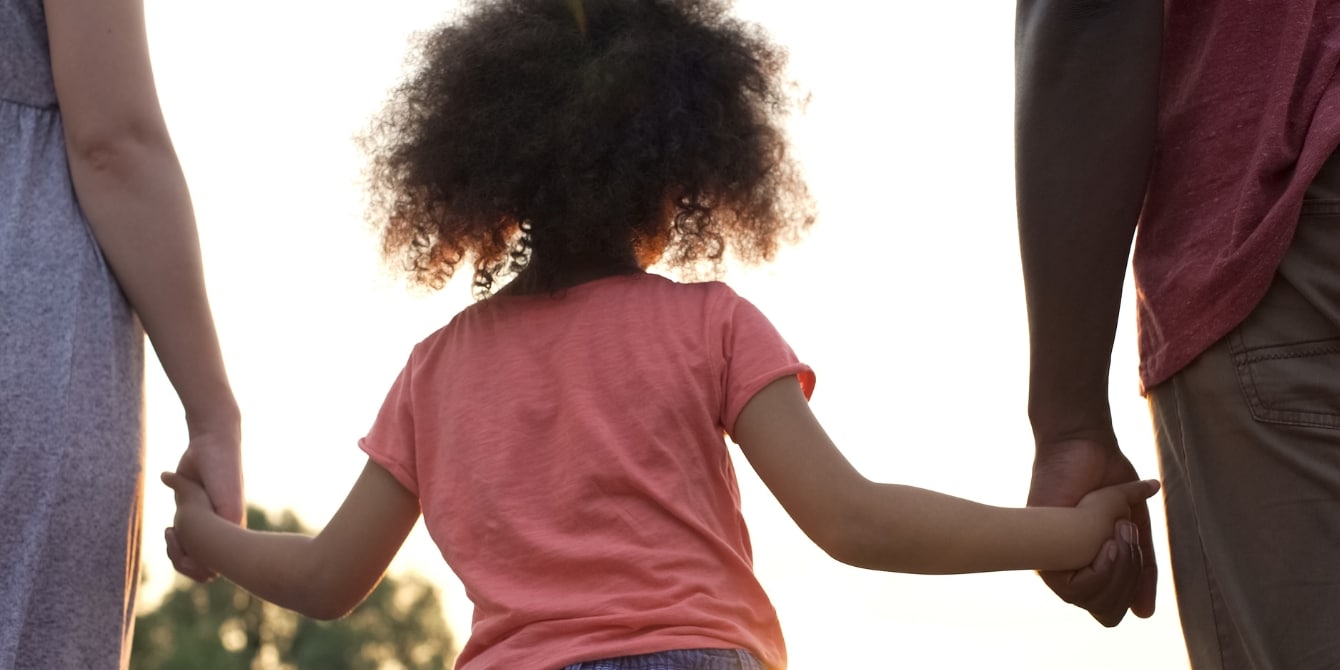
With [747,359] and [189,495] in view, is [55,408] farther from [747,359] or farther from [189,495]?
[747,359]

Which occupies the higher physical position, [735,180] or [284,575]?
[735,180]

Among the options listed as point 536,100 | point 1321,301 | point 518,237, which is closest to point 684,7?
point 536,100

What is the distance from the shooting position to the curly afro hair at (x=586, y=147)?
236 cm

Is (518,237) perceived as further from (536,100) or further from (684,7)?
(684,7)

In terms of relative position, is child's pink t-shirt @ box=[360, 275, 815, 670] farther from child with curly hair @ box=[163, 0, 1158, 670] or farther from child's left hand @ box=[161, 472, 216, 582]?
child's left hand @ box=[161, 472, 216, 582]

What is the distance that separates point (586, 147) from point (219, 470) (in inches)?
31.8

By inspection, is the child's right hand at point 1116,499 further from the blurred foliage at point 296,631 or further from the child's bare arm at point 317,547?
the blurred foliage at point 296,631

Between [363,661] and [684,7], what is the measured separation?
1257 inches

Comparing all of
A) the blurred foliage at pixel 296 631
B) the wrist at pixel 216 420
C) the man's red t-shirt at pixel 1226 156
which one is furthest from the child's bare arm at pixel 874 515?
the blurred foliage at pixel 296 631

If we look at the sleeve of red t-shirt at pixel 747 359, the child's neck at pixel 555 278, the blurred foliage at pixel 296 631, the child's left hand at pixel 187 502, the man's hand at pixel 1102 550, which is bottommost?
the blurred foliage at pixel 296 631

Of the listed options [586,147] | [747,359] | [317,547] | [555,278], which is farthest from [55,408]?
[747,359]

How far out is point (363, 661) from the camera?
32875 mm

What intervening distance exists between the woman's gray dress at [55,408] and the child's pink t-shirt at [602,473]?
0.44 meters

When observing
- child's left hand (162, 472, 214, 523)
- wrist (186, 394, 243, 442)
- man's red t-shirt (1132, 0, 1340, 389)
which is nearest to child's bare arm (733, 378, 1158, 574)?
man's red t-shirt (1132, 0, 1340, 389)
